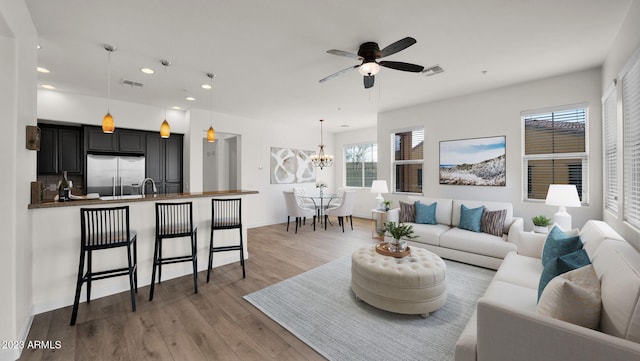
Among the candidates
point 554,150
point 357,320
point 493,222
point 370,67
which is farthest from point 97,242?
point 554,150

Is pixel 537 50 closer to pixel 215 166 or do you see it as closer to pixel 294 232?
pixel 294 232

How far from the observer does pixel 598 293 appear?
135 centimetres

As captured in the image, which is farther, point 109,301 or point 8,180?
point 109,301

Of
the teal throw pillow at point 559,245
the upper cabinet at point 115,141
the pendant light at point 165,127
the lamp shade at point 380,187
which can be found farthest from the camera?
the lamp shade at point 380,187

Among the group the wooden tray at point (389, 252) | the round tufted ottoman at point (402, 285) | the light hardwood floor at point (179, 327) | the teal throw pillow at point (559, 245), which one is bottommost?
the light hardwood floor at point (179, 327)

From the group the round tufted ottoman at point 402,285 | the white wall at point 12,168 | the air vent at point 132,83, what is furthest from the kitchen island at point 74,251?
the air vent at point 132,83

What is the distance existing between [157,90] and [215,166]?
128 inches

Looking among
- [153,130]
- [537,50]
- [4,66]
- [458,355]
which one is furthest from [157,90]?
[537,50]

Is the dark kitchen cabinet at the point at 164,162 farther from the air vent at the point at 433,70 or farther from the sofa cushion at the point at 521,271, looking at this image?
the sofa cushion at the point at 521,271

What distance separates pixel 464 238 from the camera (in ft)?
12.2

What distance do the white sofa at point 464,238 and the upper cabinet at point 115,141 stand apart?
576 centimetres

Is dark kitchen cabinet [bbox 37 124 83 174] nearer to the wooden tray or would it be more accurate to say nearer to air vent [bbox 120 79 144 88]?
air vent [bbox 120 79 144 88]

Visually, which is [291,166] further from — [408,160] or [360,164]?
[408,160]

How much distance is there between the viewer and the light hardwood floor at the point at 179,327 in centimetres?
194
